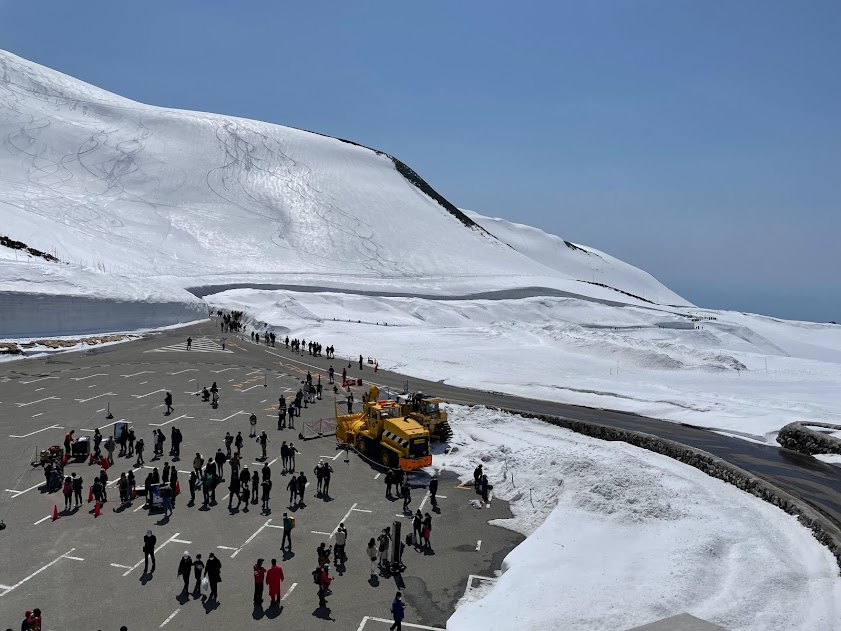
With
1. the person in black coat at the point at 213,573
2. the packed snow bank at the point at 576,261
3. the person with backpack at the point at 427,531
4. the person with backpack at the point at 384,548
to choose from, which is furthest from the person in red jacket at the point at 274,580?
the packed snow bank at the point at 576,261

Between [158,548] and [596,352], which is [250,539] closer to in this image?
[158,548]

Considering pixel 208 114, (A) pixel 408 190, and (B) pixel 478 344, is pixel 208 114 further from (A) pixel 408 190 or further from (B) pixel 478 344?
(B) pixel 478 344

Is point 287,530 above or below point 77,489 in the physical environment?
above

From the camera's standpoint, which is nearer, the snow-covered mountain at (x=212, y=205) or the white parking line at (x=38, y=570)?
the white parking line at (x=38, y=570)

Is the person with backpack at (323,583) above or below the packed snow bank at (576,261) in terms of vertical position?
below

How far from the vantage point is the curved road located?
18.9 meters

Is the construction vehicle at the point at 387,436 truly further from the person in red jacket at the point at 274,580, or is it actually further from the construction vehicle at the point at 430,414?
the person in red jacket at the point at 274,580

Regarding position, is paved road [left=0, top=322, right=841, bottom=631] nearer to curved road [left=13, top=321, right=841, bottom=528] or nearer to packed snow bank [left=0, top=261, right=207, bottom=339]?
curved road [left=13, top=321, right=841, bottom=528]

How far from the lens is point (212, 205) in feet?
284

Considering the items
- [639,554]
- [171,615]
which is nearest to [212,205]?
[171,615]

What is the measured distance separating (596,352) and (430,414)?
24424 mm

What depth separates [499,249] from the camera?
100688mm

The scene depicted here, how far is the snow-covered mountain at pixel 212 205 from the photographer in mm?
67875

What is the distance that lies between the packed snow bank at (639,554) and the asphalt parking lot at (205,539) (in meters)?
1.26
